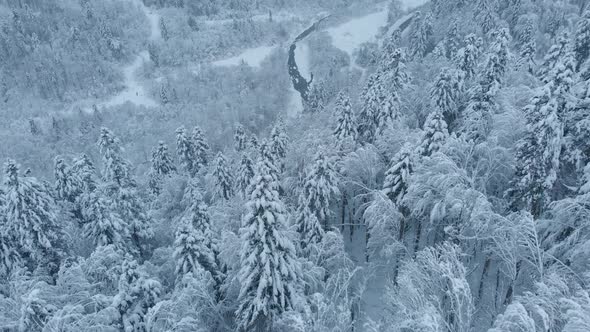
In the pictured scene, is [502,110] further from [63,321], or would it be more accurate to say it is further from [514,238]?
[63,321]

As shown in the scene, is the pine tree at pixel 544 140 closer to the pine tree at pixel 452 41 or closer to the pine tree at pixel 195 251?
the pine tree at pixel 195 251

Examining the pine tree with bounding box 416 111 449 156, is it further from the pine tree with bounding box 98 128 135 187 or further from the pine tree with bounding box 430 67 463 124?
the pine tree with bounding box 98 128 135 187

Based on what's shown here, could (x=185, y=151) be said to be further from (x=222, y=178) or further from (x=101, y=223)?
(x=101, y=223)

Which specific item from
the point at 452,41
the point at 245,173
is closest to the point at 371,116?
the point at 245,173

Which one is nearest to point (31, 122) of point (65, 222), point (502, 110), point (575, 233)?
point (65, 222)

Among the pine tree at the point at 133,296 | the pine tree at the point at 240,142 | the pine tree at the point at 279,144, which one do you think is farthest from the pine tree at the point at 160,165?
the pine tree at the point at 133,296
